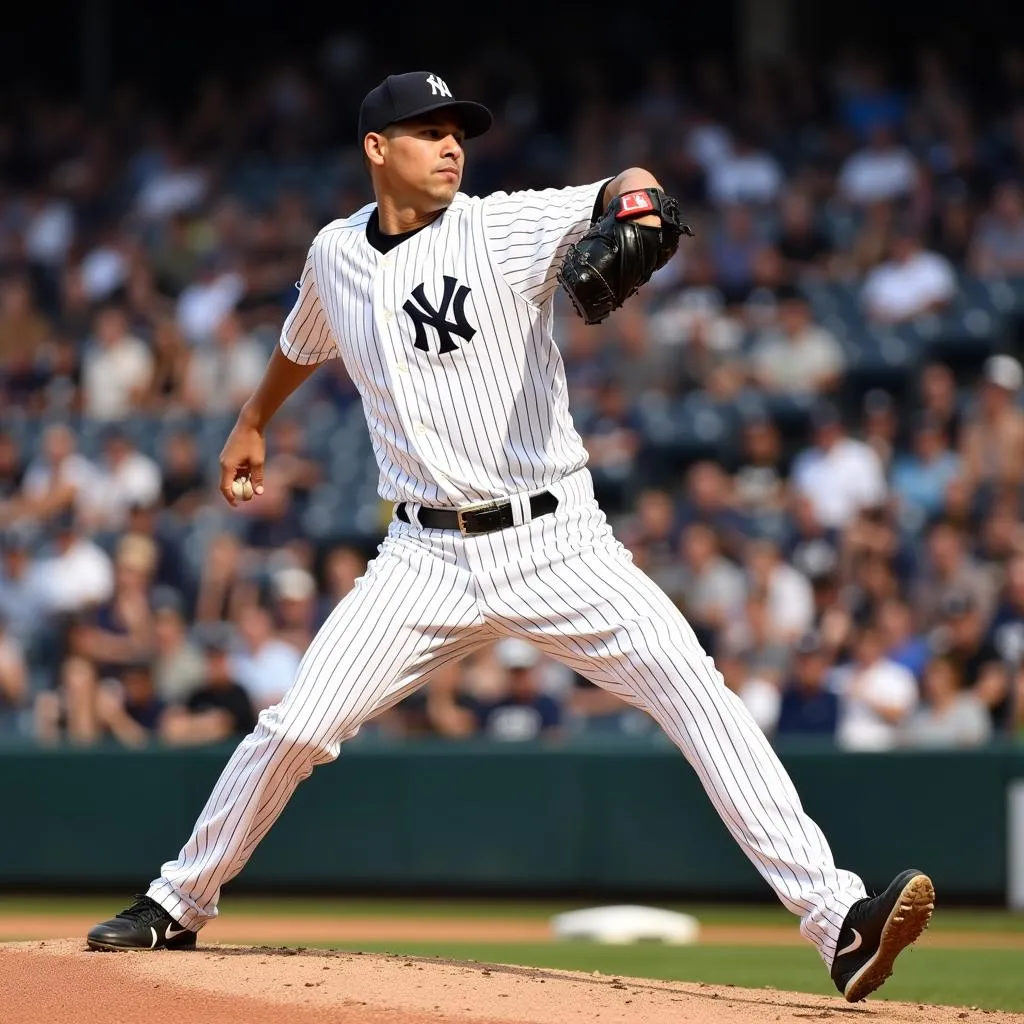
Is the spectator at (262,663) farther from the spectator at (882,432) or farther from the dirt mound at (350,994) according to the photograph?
the dirt mound at (350,994)

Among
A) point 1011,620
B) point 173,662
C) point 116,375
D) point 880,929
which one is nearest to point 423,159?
point 880,929

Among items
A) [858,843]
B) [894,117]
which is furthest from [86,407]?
[858,843]

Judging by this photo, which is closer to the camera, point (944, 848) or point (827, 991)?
point (827, 991)

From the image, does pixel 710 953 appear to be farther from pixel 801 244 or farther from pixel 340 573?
pixel 801 244

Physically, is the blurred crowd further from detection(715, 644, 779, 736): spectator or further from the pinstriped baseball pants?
the pinstriped baseball pants

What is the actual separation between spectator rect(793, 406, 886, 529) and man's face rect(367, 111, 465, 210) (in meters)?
5.79

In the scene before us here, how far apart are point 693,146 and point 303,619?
4.89 metres

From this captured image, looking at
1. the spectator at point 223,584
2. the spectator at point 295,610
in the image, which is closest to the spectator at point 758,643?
the spectator at point 295,610

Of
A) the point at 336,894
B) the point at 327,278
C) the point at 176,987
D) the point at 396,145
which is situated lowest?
the point at 336,894

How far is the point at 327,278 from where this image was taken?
4.26 meters

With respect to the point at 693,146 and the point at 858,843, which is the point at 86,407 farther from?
the point at 858,843

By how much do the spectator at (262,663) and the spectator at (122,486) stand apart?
198cm

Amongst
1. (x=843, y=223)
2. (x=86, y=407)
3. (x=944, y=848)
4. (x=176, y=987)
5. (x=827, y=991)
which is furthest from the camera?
(x=86, y=407)

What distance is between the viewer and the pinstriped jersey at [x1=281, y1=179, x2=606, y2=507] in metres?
3.98
